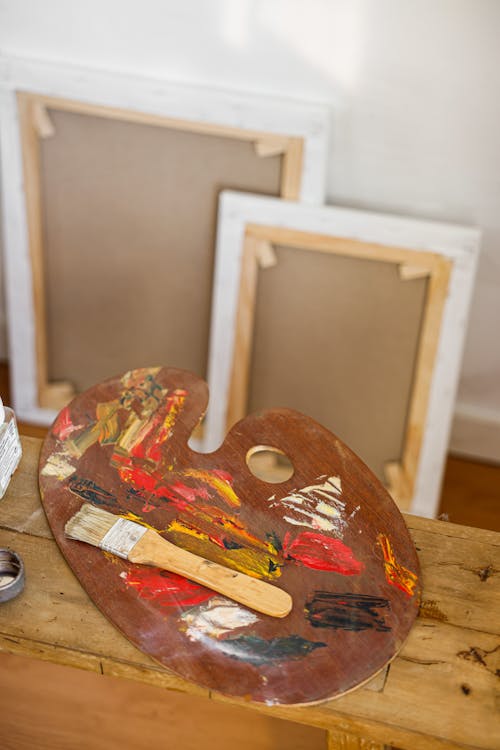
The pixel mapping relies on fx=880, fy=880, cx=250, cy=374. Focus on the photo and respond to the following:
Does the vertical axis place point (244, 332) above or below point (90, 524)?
below

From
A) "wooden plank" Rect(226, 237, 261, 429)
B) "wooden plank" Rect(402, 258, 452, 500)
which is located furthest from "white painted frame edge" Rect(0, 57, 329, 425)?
"wooden plank" Rect(402, 258, 452, 500)

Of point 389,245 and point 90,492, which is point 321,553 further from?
point 389,245

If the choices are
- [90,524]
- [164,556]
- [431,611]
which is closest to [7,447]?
[90,524]

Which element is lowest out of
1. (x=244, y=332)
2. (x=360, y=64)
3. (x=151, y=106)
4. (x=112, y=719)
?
(x=112, y=719)

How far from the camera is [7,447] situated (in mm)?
1473

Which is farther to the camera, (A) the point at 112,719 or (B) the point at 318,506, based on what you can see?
(A) the point at 112,719

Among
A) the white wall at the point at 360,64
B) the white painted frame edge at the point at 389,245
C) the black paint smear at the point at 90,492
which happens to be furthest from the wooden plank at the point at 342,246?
the black paint smear at the point at 90,492

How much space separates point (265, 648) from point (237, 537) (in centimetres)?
21

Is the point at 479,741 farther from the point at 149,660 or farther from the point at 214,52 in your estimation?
the point at 214,52

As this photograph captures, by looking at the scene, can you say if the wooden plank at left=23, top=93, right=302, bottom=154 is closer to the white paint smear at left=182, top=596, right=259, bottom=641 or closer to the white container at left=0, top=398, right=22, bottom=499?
the white container at left=0, top=398, right=22, bottom=499

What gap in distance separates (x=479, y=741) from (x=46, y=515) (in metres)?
0.74

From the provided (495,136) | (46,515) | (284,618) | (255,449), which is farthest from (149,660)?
(495,136)

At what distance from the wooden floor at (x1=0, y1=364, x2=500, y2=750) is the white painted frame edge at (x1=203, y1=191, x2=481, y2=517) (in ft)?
1.99

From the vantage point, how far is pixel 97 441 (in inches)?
61.8
